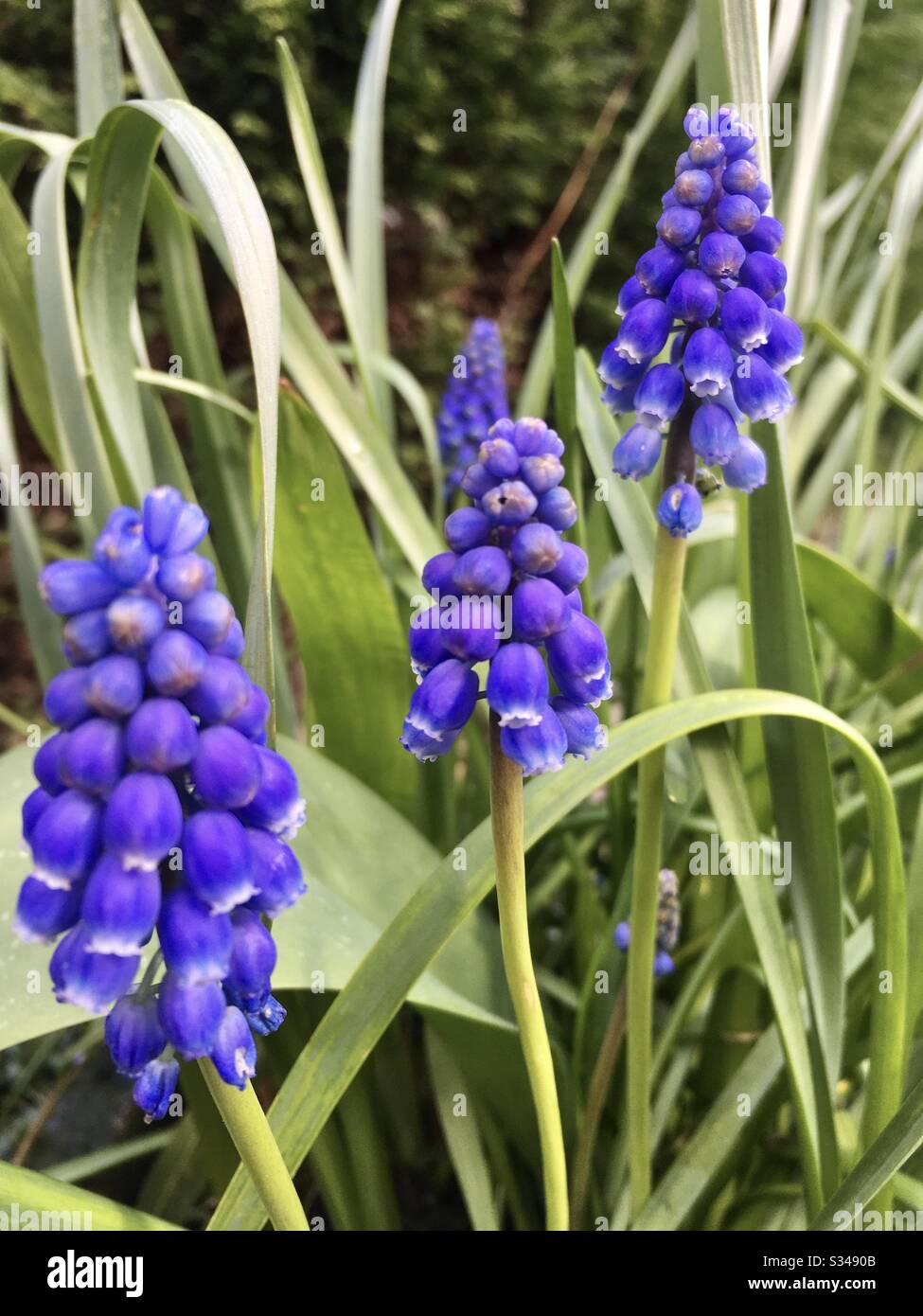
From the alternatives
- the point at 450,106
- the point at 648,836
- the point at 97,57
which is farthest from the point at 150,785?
the point at 450,106

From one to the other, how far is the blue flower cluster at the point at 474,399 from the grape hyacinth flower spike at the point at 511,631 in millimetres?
1650

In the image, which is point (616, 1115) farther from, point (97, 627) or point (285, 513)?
point (97, 627)

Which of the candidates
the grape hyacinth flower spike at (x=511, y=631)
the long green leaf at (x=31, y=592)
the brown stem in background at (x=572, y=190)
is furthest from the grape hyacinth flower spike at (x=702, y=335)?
the brown stem in background at (x=572, y=190)

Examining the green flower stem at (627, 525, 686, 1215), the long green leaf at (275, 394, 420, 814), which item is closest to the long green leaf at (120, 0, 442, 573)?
the long green leaf at (275, 394, 420, 814)

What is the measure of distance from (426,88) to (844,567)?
286cm

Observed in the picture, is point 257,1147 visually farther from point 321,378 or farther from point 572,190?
point 572,190

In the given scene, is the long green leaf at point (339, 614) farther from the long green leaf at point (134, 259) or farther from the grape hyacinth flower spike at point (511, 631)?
the grape hyacinth flower spike at point (511, 631)

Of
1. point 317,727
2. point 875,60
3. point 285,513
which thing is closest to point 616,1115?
point 317,727

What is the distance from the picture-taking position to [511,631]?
0.87 metres

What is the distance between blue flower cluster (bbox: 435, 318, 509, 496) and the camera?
251cm

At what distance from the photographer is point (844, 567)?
5.48 ft

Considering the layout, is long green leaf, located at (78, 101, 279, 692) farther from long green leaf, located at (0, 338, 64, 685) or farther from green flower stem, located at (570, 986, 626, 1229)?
green flower stem, located at (570, 986, 626, 1229)

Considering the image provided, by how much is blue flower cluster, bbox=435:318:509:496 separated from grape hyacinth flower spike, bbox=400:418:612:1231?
165 cm

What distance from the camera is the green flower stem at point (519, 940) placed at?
3.01 ft
